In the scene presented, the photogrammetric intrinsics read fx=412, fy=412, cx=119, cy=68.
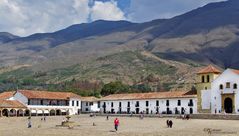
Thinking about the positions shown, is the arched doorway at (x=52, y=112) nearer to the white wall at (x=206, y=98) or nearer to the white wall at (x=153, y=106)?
the white wall at (x=153, y=106)

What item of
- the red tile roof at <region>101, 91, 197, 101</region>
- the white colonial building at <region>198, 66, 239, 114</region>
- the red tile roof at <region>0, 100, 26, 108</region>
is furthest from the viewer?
the red tile roof at <region>101, 91, 197, 101</region>

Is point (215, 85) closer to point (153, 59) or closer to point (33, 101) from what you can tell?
point (33, 101)

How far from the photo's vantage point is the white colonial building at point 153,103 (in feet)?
251

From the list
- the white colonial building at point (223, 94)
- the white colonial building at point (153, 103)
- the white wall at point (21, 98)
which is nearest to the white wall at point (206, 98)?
the white colonial building at point (223, 94)

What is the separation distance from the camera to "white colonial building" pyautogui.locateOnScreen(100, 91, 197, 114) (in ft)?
251

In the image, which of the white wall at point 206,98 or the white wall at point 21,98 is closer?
the white wall at point 206,98

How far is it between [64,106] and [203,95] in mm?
35216

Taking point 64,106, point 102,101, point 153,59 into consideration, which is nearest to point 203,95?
point 102,101

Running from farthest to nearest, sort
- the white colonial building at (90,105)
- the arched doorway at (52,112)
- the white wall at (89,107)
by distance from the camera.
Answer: the white wall at (89,107)
the white colonial building at (90,105)
the arched doorway at (52,112)

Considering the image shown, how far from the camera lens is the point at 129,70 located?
171m

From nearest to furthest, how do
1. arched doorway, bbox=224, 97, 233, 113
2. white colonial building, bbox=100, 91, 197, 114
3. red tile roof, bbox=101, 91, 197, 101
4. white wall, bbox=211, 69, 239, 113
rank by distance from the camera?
white wall, bbox=211, 69, 239, 113
arched doorway, bbox=224, 97, 233, 113
white colonial building, bbox=100, 91, 197, 114
red tile roof, bbox=101, 91, 197, 101

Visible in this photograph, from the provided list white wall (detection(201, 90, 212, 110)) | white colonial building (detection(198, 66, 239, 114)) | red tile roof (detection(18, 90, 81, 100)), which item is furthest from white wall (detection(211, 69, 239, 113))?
red tile roof (detection(18, 90, 81, 100))

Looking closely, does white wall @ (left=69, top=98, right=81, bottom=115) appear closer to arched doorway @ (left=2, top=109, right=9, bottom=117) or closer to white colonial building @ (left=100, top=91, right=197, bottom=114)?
white colonial building @ (left=100, top=91, right=197, bottom=114)

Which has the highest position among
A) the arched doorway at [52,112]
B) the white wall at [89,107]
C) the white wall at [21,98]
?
the white wall at [21,98]
